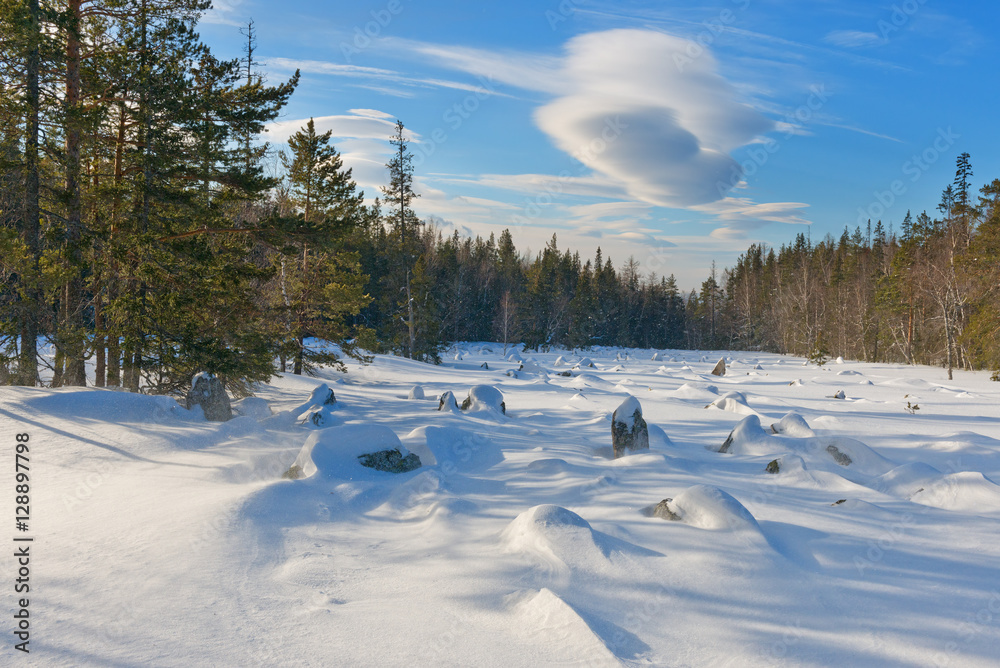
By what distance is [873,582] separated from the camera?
370cm

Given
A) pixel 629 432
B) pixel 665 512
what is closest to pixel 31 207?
pixel 629 432

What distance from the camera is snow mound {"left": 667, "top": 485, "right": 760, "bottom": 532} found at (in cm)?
420

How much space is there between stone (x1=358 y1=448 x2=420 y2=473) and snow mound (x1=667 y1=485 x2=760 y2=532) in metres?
3.11

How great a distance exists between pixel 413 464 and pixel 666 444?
4072mm

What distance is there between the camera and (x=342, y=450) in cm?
600

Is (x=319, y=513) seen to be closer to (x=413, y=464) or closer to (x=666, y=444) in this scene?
(x=413, y=464)

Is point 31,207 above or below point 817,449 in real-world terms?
above

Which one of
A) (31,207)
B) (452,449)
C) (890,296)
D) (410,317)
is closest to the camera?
(452,449)

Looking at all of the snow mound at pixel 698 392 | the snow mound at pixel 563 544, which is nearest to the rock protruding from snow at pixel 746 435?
the snow mound at pixel 563 544

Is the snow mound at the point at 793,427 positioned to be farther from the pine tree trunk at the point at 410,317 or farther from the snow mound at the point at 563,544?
the pine tree trunk at the point at 410,317

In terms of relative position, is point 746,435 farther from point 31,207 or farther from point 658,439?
point 31,207

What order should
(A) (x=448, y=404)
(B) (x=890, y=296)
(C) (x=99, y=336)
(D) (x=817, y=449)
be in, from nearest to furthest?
(D) (x=817, y=449), (C) (x=99, y=336), (A) (x=448, y=404), (B) (x=890, y=296)

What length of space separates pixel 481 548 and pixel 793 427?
7.02 m

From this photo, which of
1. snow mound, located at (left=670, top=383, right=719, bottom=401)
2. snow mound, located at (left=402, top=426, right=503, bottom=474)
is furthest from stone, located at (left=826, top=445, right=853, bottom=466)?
snow mound, located at (left=670, top=383, right=719, bottom=401)
